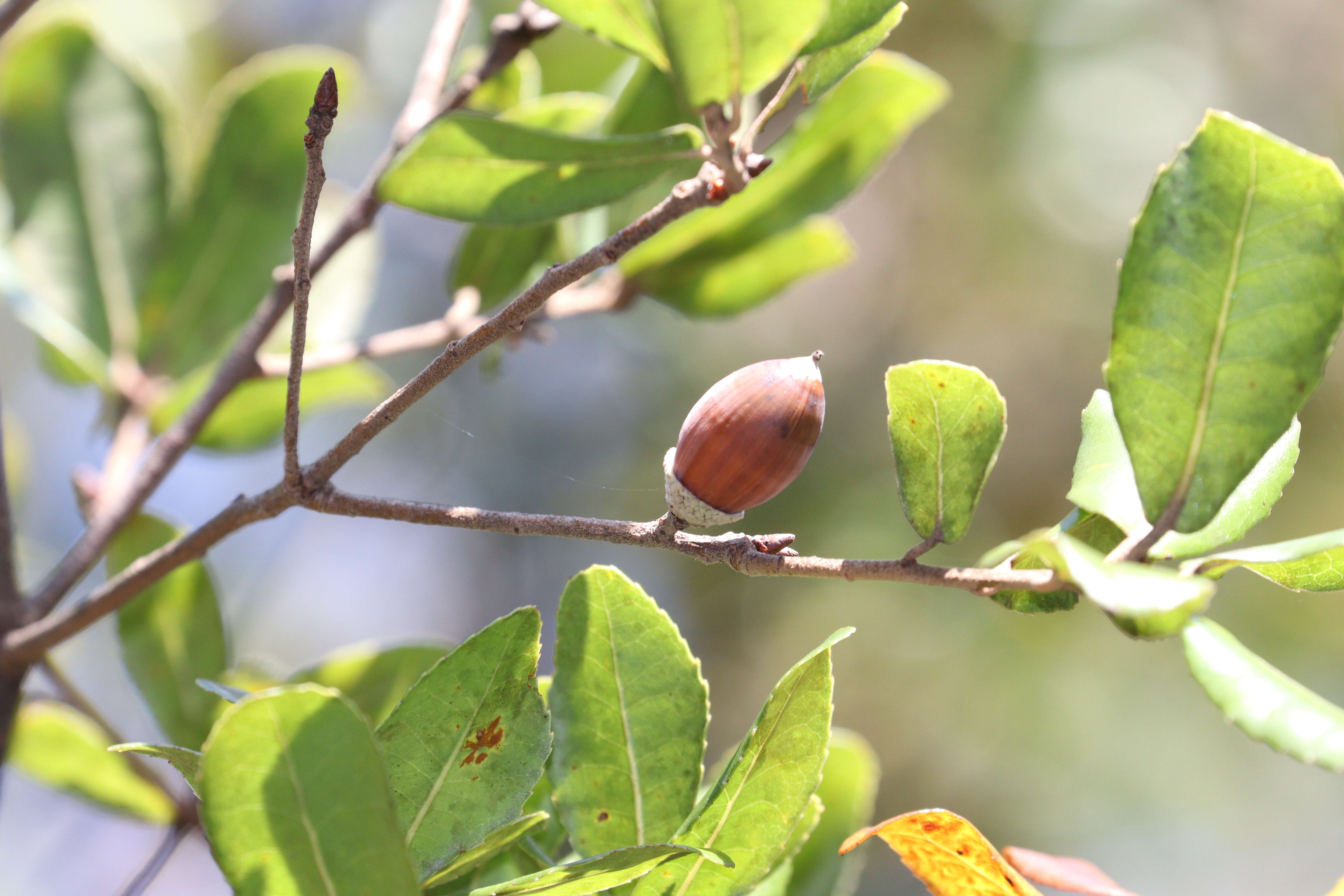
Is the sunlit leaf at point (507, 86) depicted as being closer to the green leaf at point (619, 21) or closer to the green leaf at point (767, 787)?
the green leaf at point (619, 21)

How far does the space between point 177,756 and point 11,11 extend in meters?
0.49

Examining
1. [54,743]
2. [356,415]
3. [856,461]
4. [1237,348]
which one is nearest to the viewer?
[1237,348]

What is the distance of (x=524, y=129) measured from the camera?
0.56 m

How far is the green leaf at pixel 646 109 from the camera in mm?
739

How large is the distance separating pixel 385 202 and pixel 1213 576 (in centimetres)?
50

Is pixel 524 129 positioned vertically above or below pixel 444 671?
above

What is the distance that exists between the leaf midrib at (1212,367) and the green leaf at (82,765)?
78cm

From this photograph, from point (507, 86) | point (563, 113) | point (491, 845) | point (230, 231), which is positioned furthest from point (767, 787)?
point (230, 231)

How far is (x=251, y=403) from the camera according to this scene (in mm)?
885

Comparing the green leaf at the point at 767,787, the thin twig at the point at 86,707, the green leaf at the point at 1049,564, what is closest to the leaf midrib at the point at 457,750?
the green leaf at the point at 767,787

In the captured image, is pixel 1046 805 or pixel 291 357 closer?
pixel 291 357

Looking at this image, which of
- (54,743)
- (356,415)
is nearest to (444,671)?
(54,743)

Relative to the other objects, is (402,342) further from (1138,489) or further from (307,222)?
(1138,489)

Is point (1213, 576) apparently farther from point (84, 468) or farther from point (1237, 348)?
point (84, 468)
